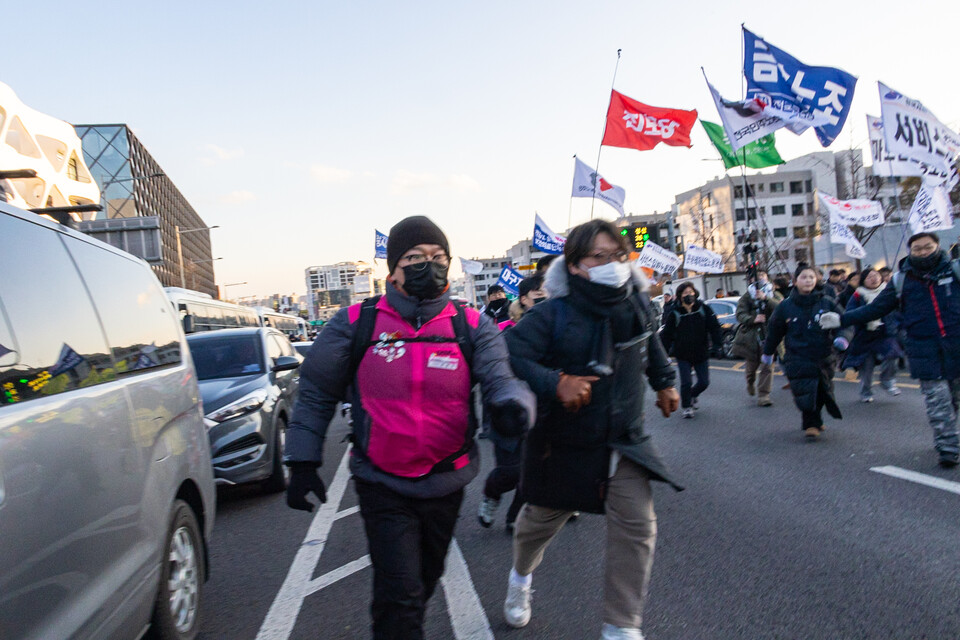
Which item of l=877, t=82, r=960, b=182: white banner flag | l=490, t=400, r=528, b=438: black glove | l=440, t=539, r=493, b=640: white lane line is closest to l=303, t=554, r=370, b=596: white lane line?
l=440, t=539, r=493, b=640: white lane line

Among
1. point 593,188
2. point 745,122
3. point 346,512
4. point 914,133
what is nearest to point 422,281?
point 346,512

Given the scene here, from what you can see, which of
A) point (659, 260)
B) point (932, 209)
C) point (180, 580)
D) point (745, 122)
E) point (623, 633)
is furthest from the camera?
point (659, 260)

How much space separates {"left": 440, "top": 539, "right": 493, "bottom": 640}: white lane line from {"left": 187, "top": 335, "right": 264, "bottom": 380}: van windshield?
3633 mm

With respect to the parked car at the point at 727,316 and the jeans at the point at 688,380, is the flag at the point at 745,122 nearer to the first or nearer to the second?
the jeans at the point at 688,380

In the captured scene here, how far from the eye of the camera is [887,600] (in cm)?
318

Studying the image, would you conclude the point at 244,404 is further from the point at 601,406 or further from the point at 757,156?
the point at 757,156

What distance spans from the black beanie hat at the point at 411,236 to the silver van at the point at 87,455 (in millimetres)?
1113

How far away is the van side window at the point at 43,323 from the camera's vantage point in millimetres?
1988

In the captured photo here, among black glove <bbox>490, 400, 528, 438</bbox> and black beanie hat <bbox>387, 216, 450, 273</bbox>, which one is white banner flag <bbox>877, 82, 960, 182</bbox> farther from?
black glove <bbox>490, 400, 528, 438</bbox>

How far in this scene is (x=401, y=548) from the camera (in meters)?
2.37

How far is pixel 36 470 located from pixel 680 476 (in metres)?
5.06

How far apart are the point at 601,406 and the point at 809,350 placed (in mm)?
4971

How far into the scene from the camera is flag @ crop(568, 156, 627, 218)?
65.4 feet

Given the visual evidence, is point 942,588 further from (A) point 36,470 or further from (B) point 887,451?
(A) point 36,470
